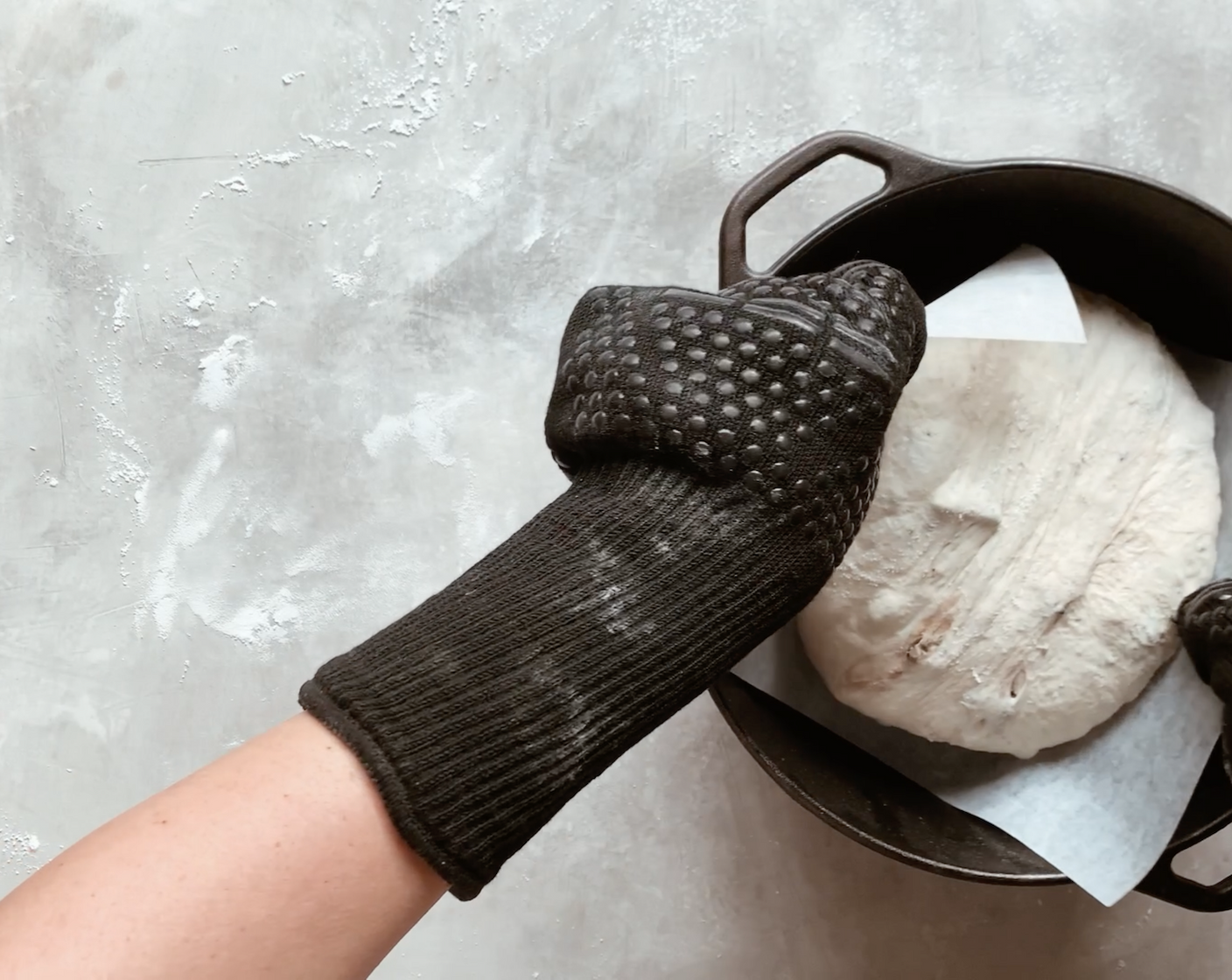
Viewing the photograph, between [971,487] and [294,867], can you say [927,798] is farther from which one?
[294,867]

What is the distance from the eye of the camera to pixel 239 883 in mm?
441

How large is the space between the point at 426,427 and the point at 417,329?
0.30 ft

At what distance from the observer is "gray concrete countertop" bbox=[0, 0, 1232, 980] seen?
2.87 feet

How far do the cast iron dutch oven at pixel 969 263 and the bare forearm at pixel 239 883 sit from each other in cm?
28

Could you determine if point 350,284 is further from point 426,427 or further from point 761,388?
point 761,388

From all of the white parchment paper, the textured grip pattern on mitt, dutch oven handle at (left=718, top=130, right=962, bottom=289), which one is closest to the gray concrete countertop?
the white parchment paper

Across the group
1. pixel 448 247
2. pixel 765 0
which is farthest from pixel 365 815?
pixel 765 0

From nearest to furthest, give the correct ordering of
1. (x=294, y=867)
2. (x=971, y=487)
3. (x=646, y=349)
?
(x=294, y=867)
(x=646, y=349)
(x=971, y=487)

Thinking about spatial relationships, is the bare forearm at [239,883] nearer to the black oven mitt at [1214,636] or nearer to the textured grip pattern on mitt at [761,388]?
the textured grip pattern on mitt at [761,388]

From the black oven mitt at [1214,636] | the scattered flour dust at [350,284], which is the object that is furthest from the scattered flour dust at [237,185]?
the black oven mitt at [1214,636]

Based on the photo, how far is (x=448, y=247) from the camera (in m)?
0.93

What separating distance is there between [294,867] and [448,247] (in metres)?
0.62

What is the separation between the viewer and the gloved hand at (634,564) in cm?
48

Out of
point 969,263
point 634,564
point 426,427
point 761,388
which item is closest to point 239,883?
point 634,564
